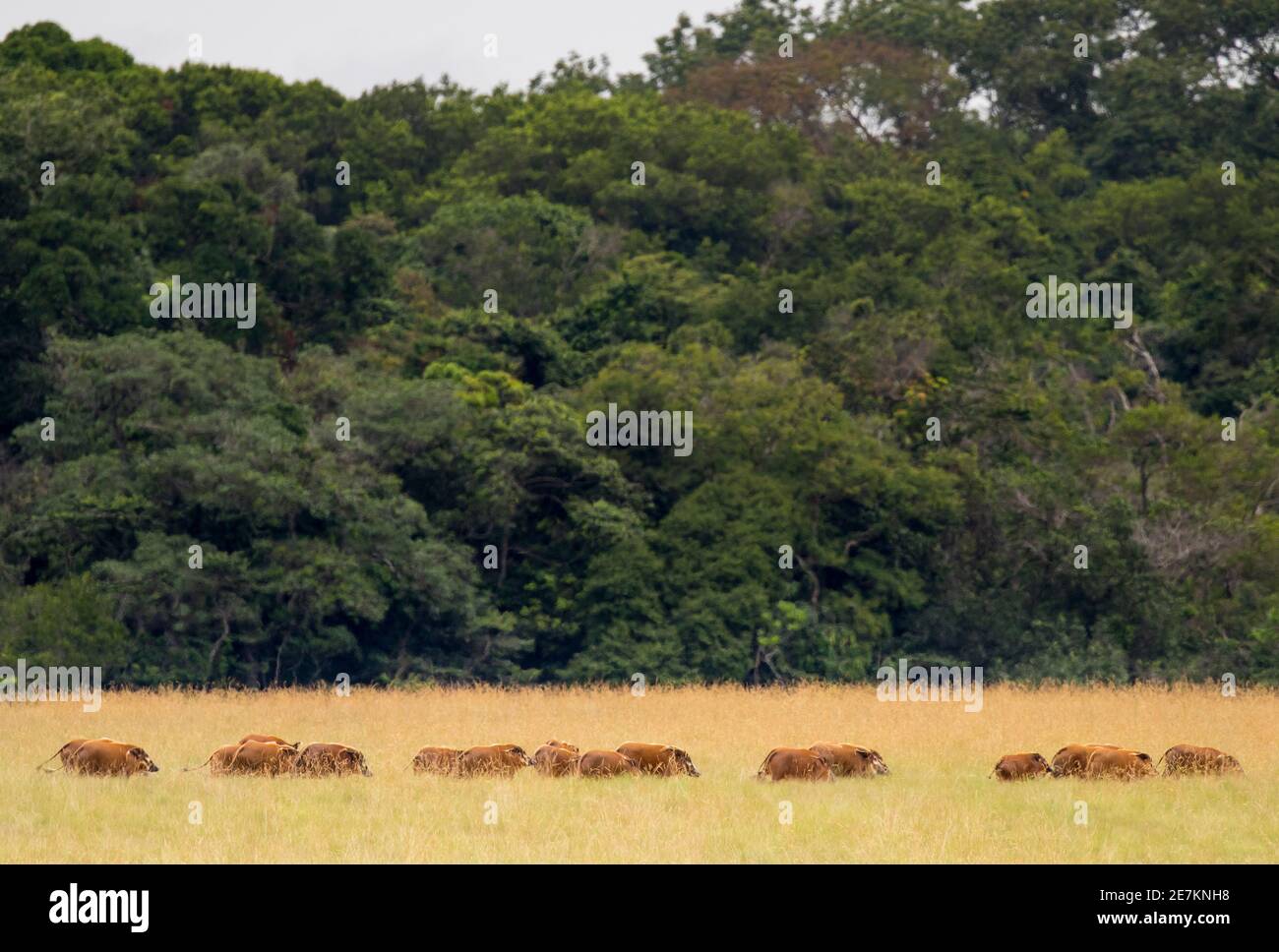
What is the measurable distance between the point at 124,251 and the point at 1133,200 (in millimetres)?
23402

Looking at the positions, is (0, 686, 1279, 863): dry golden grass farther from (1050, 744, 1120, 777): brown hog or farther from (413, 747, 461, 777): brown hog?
(1050, 744, 1120, 777): brown hog

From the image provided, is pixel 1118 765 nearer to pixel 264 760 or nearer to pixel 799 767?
pixel 799 767

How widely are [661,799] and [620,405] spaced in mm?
19227

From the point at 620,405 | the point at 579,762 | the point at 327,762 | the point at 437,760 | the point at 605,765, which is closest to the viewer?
the point at 327,762

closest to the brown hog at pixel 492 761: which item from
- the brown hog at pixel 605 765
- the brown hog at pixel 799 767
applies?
the brown hog at pixel 605 765

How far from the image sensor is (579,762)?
12.6 meters

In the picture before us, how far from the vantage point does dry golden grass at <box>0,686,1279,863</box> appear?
9758mm

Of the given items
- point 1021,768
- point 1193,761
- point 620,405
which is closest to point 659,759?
point 1021,768

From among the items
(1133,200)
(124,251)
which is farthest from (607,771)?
(1133,200)

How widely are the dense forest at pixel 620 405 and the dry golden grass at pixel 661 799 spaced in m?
8.81

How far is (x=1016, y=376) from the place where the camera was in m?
32.2

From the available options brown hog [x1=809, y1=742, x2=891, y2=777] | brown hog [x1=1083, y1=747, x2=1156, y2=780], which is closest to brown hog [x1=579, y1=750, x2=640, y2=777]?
brown hog [x1=809, y1=742, x2=891, y2=777]

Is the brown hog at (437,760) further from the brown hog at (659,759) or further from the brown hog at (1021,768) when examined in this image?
the brown hog at (1021,768)

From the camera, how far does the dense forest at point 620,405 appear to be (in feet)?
86.9
